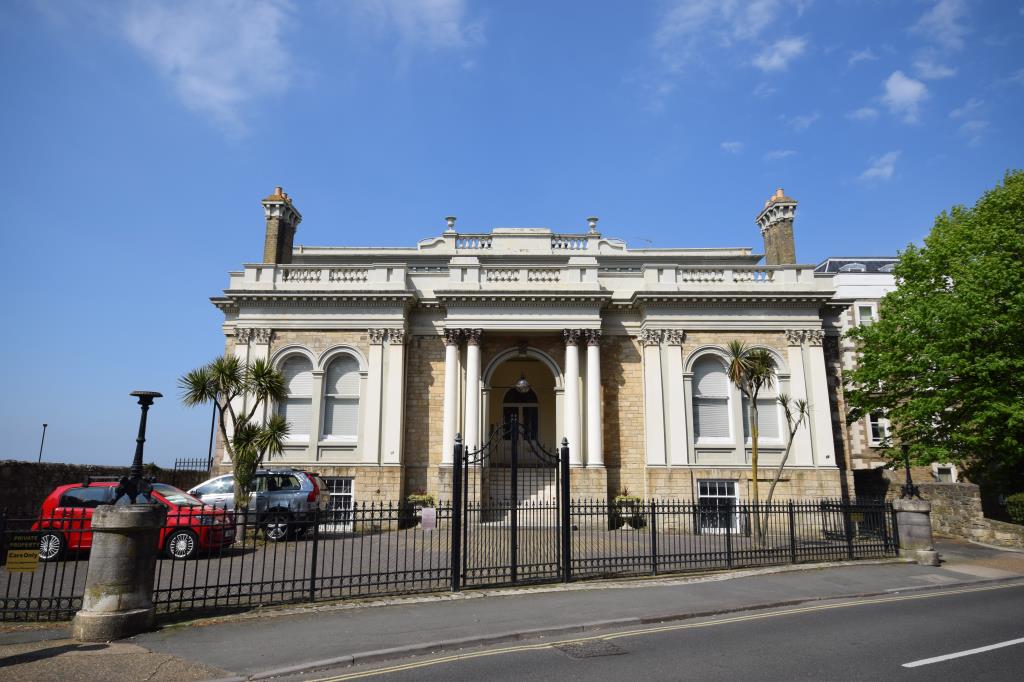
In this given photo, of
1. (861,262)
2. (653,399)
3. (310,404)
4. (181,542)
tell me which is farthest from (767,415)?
(861,262)

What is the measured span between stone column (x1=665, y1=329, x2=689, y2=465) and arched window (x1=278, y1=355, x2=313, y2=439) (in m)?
14.1

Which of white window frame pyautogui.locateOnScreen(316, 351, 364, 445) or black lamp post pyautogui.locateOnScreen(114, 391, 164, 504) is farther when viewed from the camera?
white window frame pyautogui.locateOnScreen(316, 351, 364, 445)

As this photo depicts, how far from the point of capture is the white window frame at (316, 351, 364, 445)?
2370 cm

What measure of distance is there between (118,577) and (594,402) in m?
17.6

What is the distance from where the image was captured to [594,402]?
934 inches

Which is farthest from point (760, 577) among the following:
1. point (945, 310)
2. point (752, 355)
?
point (945, 310)

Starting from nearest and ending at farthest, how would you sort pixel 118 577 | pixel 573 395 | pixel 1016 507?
pixel 118 577, pixel 1016 507, pixel 573 395

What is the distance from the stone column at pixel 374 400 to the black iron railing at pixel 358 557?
5154 millimetres

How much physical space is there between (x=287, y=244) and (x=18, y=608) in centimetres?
2133

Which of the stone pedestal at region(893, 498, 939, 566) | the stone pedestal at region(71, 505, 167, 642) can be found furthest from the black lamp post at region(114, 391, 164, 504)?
the stone pedestal at region(893, 498, 939, 566)

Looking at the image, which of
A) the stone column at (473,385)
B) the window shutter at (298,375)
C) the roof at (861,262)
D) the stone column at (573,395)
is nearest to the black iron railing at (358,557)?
the stone column at (473,385)

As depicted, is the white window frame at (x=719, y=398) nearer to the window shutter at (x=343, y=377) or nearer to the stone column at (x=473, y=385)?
the stone column at (x=473, y=385)

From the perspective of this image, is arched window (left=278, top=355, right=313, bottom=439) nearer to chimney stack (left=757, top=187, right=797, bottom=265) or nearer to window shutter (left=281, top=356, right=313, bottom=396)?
window shutter (left=281, top=356, right=313, bottom=396)

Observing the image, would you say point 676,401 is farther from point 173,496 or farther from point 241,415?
point 173,496
